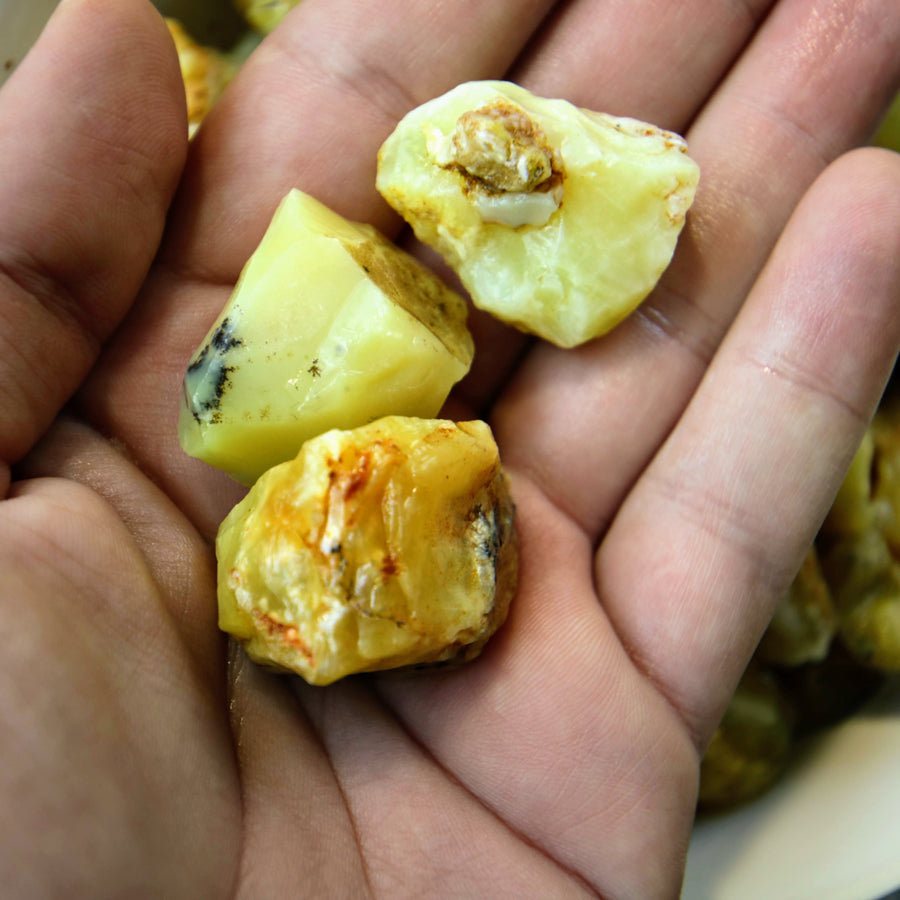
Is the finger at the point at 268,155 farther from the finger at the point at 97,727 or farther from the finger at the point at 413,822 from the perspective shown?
the finger at the point at 413,822

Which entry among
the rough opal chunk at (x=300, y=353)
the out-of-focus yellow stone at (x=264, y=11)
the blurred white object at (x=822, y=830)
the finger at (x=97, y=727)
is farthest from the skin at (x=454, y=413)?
the out-of-focus yellow stone at (x=264, y=11)

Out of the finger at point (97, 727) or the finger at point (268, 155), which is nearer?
the finger at point (97, 727)

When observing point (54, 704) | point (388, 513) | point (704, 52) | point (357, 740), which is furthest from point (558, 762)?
point (704, 52)

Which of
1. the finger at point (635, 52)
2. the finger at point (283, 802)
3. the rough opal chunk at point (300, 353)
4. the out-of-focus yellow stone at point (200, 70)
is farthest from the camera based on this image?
the out-of-focus yellow stone at point (200, 70)

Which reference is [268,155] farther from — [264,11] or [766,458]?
[766,458]

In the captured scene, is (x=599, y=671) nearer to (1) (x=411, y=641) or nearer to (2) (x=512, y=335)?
(1) (x=411, y=641)

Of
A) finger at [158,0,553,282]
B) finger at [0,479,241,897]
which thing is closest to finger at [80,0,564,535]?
finger at [158,0,553,282]

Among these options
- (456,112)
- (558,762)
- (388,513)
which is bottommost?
(558,762)
